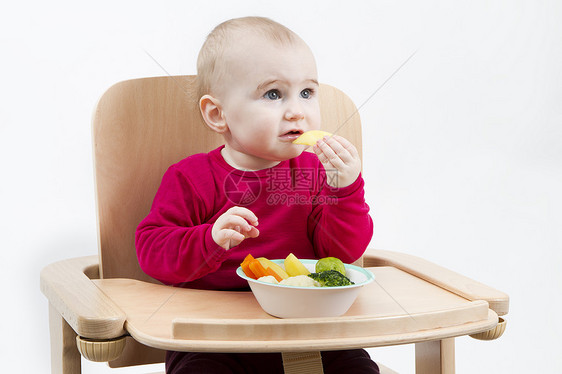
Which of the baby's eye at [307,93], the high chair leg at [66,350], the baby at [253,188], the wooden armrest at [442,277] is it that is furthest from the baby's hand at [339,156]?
the high chair leg at [66,350]

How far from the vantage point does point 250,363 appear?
3.98 feet

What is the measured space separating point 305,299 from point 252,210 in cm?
34

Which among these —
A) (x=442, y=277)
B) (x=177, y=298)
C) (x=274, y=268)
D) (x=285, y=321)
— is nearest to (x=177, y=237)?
(x=177, y=298)

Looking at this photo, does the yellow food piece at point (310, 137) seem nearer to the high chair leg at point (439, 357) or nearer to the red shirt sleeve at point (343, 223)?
the red shirt sleeve at point (343, 223)

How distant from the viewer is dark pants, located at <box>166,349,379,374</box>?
1.17 metres

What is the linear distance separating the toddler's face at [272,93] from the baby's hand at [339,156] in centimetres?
8

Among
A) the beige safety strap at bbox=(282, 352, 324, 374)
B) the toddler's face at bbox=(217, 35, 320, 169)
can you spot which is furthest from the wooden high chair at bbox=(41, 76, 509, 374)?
the toddler's face at bbox=(217, 35, 320, 169)

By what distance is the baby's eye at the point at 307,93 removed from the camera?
4.12 feet

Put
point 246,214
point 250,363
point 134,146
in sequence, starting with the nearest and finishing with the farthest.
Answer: point 246,214 → point 250,363 → point 134,146

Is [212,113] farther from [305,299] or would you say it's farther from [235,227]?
[305,299]

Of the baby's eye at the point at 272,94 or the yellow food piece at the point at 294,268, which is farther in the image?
the baby's eye at the point at 272,94

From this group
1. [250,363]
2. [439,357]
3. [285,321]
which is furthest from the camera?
[439,357]

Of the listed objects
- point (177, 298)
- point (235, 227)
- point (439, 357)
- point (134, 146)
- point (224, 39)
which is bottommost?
point (439, 357)

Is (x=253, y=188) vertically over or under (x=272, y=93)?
under
